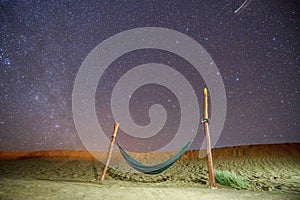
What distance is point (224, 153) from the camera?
1029cm

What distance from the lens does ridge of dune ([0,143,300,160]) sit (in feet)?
30.9

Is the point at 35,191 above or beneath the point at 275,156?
beneath

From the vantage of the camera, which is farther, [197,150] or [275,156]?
[197,150]

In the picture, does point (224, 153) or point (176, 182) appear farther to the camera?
point (224, 153)

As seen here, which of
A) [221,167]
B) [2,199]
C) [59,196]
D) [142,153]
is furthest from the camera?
[142,153]

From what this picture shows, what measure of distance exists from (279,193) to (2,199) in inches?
159

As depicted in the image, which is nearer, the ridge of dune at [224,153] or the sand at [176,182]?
the sand at [176,182]

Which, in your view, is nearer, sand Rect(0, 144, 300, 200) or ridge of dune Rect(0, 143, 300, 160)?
sand Rect(0, 144, 300, 200)

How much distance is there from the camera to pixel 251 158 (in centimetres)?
884

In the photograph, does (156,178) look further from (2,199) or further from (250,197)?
(2,199)

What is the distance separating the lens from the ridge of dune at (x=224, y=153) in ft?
30.9

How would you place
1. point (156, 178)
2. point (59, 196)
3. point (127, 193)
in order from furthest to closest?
point (156, 178) → point (127, 193) → point (59, 196)

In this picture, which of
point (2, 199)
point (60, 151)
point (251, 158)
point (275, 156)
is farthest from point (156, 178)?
point (60, 151)

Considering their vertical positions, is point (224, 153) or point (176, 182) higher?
point (224, 153)
